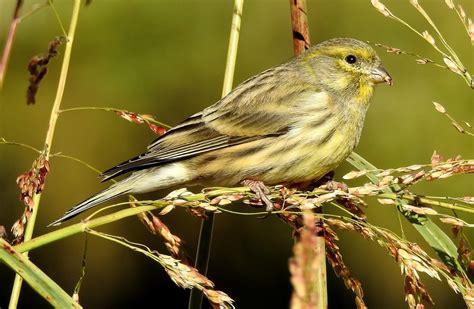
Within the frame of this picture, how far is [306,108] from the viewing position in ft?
9.16

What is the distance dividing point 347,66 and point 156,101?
0.97 metres

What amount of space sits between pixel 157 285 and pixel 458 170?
7.41ft

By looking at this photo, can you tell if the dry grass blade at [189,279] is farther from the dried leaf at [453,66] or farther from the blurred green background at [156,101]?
the blurred green background at [156,101]

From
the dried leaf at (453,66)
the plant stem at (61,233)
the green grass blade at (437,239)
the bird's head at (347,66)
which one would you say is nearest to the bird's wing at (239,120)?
the bird's head at (347,66)

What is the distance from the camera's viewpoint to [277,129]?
2.76 m

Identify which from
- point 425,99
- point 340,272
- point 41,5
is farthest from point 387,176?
→ point 425,99

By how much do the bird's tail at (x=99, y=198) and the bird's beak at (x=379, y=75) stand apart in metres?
0.98

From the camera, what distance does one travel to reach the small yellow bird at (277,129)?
2.55 m

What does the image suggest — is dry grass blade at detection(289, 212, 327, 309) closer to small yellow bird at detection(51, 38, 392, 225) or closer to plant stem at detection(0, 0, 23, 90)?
plant stem at detection(0, 0, 23, 90)

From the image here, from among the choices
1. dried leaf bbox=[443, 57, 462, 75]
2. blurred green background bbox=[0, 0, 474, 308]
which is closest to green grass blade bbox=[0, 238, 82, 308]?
dried leaf bbox=[443, 57, 462, 75]

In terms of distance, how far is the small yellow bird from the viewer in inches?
101

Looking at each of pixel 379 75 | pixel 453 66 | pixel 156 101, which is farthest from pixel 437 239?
pixel 156 101

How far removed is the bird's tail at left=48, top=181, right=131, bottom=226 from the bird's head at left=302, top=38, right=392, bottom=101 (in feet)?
2.79

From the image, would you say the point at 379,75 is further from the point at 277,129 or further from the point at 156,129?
the point at 156,129
